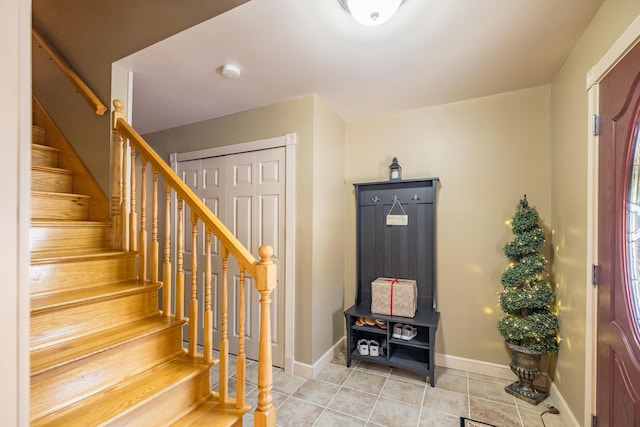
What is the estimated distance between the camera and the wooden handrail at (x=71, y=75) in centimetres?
209

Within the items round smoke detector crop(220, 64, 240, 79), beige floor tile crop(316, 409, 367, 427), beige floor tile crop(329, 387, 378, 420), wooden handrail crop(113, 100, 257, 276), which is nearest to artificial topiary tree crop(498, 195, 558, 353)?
beige floor tile crop(329, 387, 378, 420)

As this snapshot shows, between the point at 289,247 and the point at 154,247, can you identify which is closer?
the point at 154,247

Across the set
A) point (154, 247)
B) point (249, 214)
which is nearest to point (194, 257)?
point (154, 247)

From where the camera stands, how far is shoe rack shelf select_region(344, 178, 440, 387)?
253 centimetres

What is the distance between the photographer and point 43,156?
7.49 ft

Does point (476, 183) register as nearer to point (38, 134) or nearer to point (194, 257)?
point (194, 257)

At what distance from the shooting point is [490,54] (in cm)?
197

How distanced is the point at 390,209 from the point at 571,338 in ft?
5.32

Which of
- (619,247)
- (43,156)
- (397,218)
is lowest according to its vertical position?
(619,247)

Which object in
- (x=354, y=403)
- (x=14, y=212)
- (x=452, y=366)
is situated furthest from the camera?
(x=452, y=366)

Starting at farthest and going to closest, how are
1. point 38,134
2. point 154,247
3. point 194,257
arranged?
point 38,134 < point 154,247 < point 194,257

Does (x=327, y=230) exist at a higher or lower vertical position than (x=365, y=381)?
higher

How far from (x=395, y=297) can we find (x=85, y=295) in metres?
2.20

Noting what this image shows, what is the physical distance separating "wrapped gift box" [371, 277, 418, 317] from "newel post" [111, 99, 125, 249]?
6.84 ft
